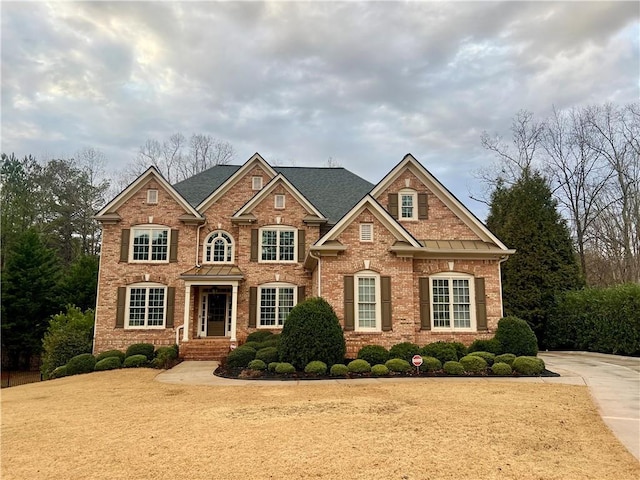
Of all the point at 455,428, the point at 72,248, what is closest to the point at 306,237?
the point at 455,428

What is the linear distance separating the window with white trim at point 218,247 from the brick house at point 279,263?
5cm

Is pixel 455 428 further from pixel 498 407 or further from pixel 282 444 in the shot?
pixel 282 444

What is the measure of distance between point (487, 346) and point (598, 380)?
347cm

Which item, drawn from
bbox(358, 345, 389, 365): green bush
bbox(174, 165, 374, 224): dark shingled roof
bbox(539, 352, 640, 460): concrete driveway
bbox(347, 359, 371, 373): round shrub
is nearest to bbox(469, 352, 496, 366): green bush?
bbox(539, 352, 640, 460): concrete driveway

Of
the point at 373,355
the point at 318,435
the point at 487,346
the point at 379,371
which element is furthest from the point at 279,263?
the point at 318,435

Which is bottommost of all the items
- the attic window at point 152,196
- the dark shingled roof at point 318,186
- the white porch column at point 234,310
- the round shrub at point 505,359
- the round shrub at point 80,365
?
the round shrub at point 80,365

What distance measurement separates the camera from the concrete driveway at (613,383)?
688 centimetres

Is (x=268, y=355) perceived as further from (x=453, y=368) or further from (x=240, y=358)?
(x=453, y=368)

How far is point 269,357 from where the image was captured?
13.7 meters

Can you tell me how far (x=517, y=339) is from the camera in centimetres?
1414

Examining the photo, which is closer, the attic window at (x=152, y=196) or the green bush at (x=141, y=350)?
the green bush at (x=141, y=350)

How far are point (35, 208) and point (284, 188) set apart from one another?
26.4 meters

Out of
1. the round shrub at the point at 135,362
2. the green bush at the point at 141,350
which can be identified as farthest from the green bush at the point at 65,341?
the round shrub at the point at 135,362

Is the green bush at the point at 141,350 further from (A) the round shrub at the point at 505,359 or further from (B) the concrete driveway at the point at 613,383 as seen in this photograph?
(B) the concrete driveway at the point at 613,383
